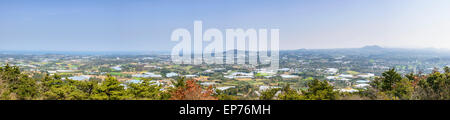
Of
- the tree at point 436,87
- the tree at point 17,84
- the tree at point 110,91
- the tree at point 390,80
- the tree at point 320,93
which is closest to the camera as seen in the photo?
the tree at point 320,93

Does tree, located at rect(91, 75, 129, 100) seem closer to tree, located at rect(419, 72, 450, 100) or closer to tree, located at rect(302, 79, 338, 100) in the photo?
tree, located at rect(302, 79, 338, 100)

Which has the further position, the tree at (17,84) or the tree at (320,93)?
the tree at (17,84)

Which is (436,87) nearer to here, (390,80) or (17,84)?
(390,80)

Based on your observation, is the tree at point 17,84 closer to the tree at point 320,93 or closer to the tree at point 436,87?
the tree at point 320,93

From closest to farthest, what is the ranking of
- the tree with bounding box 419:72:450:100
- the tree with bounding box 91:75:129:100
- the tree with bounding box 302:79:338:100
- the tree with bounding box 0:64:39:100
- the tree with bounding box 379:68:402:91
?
the tree with bounding box 302:79:338:100, the tree with bounding box 419:72:450:100, the tree with bounding box 91:75:129:100, the tree with bounding box 0:64:39:100, the tree with bounding box 379:68:402:91

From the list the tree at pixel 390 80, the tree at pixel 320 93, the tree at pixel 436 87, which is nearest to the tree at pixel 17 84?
the tree at pixel 320 93

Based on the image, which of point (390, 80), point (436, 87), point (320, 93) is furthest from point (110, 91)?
point (436, 87)

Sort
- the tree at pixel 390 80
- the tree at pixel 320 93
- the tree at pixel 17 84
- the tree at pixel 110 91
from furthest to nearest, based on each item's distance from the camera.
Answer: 1. the tree at pixel 390 80
2. the tree at pixel 17 84
3. the tree at pixel 110 91
4. the tree at pixel 320 93

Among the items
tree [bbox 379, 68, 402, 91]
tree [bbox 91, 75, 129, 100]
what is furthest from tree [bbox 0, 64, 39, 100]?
tree [bbox 379, 68, 402, 91]

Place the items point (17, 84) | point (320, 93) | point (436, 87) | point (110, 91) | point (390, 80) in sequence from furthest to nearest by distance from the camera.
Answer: point (390, 80)
point (17, 84)
point (436, 87)
point (110, 91)
point (320, 93)
